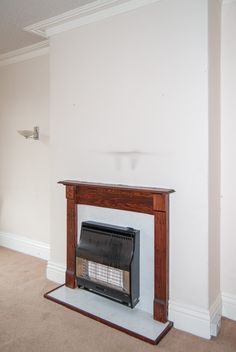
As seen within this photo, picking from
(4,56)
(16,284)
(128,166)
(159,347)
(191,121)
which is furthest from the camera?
(4,56)

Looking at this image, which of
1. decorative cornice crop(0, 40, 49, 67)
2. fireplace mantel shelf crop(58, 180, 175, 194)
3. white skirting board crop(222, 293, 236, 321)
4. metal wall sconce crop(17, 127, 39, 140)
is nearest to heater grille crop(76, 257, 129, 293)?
fireplace mantel shelf crop(58, 180, 175, 194)

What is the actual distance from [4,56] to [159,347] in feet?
12.3

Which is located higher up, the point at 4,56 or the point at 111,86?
the point at 4,56

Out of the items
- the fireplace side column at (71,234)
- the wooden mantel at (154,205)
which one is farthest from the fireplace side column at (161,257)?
the fireplace side column at (71,234)

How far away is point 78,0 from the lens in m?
2.51

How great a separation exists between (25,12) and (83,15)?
51cm

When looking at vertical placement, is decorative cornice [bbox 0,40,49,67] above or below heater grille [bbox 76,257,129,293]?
above

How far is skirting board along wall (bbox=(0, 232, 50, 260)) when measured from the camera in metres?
3.76

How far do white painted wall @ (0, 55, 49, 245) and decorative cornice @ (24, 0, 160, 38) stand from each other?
2.00ft

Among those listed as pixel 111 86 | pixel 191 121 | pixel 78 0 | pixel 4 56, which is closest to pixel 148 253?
pixel 191 121

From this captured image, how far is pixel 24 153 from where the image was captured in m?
3.95

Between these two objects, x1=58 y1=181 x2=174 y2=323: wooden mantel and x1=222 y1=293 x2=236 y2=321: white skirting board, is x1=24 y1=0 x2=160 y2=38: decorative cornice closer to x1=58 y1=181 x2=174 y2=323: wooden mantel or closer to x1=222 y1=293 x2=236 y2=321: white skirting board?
x1=58 y1=181 x2=174 y2=323: wooden mantel

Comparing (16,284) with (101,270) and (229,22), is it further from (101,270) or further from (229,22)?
(229,22)

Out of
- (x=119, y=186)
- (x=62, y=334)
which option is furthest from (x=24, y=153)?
(x=62, y=334)
